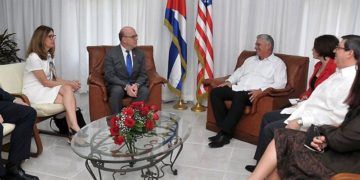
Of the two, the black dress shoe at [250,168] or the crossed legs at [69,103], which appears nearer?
the black dress shoe at [250,168]

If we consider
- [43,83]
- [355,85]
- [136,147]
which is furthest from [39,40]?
[355,85]

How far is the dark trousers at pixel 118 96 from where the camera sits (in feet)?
11.5

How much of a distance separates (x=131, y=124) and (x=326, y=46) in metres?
1.80

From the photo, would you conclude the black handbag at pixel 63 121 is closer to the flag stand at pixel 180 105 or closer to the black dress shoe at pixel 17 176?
the black dress shoe at pixel 17 176

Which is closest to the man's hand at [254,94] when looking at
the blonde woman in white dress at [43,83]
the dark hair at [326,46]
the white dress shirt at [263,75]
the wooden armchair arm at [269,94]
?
the wooden armchair arm at [269,94]

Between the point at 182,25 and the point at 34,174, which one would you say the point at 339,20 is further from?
the point at 34,174

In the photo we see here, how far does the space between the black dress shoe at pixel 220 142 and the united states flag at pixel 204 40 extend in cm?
116

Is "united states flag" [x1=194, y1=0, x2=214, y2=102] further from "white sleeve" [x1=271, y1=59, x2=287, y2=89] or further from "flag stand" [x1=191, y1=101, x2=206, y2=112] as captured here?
"white sleeve" [x1=271, y1=59, x2=287, y2=89]

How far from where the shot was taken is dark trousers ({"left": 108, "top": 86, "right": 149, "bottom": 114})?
349 centimetres

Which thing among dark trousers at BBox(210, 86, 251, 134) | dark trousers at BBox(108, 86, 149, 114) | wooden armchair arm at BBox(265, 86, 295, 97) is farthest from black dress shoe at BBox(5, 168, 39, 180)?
wooden armchair arm at BBox(265, 86, 295, 97)

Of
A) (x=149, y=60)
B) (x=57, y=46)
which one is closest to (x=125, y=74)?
(x=149, y=60)

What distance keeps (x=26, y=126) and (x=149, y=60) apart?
1810mm

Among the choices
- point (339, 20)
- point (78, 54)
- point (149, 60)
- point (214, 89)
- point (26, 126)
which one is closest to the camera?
point (26, 126)

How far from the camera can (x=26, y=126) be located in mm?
2662
